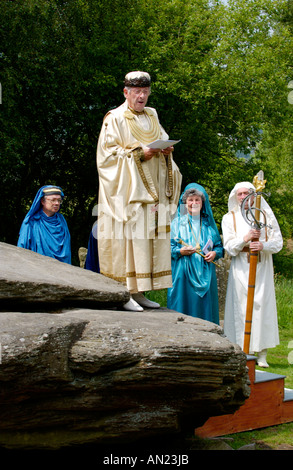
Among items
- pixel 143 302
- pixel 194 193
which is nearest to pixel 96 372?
pixel 143 302

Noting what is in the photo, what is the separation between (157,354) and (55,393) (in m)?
0.68

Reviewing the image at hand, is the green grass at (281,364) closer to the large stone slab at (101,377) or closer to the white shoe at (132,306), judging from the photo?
the large stone slab at (101,377)

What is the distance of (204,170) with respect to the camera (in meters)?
16.5

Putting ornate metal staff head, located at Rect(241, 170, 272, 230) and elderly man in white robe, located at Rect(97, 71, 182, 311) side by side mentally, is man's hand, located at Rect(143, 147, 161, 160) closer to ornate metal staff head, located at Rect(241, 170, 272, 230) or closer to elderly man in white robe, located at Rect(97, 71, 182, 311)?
elderly man in white robe, located at Rect(97, 71, 182, 311)

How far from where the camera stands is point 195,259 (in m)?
6.66

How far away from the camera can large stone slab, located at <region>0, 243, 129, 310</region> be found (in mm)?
4145

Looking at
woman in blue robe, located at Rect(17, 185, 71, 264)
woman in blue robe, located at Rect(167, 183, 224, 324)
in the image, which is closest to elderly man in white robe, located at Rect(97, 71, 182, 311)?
woman in blue robe, located at Rect(167, 183, 224, 324)

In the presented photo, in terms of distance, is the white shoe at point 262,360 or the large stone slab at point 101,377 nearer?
the large stone slab at point 101,377

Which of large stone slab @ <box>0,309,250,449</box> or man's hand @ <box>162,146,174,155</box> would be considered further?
man's hand @ <box>162,146,174,155</box>

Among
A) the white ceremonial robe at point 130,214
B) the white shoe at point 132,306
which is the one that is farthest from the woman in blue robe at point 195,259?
the white shoe at point 132,306

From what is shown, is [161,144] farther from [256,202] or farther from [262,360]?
[262,360]

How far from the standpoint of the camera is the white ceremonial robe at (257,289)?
7078mm

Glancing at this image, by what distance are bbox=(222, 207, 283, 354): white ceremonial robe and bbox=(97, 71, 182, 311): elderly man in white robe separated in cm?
208
